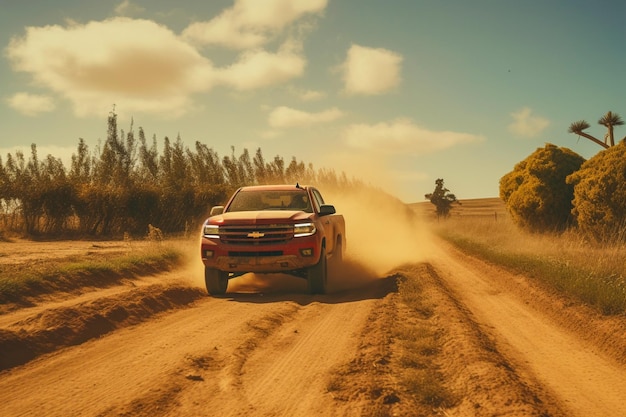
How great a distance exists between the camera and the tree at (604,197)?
1659cm

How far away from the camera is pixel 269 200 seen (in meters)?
11.6

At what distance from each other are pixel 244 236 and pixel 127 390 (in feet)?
17.8

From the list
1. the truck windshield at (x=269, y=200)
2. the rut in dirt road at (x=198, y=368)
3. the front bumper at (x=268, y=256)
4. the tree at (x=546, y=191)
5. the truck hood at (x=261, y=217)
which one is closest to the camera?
the rut in dirt road at (x=198, y=368)

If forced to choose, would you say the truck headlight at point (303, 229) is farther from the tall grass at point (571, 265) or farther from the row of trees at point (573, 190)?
the row of trees at point (573, 190)

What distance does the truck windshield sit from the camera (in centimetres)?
1130

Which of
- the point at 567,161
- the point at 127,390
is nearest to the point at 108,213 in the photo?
the point at 567,161

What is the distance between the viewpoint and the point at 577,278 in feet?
33.8

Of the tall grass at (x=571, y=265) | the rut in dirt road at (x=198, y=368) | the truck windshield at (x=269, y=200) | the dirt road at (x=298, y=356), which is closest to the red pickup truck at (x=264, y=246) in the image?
the dirt road at (x=298, y=356)

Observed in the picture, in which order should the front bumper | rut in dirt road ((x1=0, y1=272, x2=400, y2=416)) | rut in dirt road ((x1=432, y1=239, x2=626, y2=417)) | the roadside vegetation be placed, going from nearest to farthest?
1. rut in dirt road ((x1=0, y1=272, x2=400, y2=416))
2. rut in dirt road ((x1=432, y1=239, x2=626, y2=417))
3. the roadside vegetation
4. the front bumper

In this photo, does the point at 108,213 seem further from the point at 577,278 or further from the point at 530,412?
the point at 530,412

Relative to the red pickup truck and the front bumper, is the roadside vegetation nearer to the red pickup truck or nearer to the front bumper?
the red pickup truck

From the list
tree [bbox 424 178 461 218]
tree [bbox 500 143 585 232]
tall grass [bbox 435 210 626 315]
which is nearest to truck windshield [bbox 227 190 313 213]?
tall grass [bbox 435 210 626 315]

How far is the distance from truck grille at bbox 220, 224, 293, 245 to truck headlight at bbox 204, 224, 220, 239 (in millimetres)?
260

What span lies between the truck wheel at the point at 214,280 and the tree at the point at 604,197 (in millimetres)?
11874
